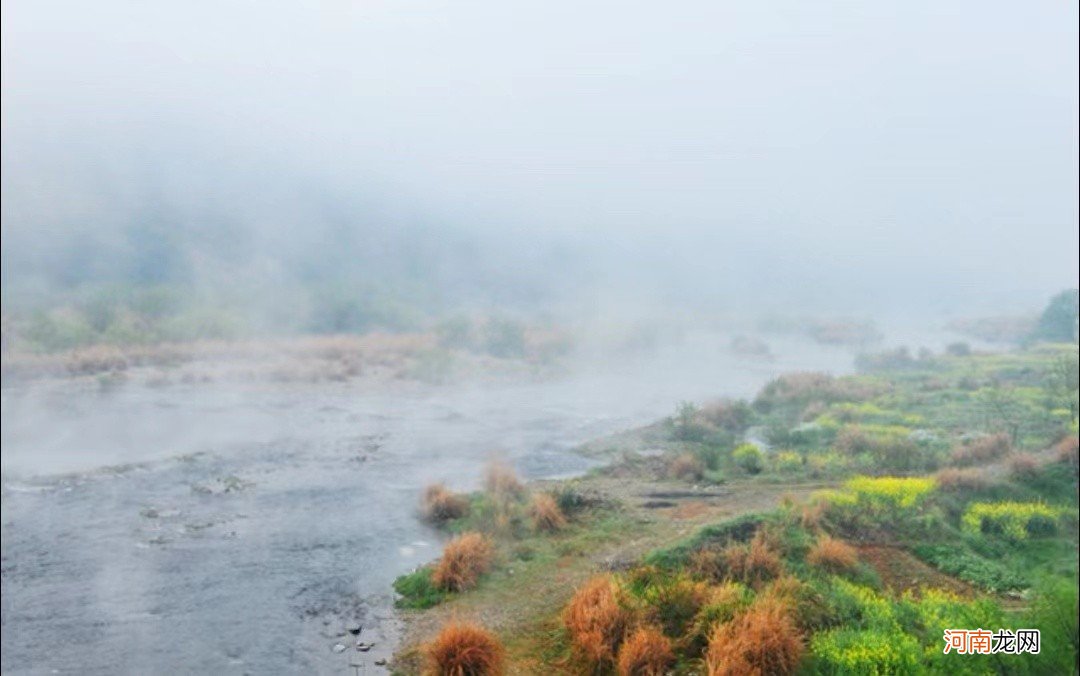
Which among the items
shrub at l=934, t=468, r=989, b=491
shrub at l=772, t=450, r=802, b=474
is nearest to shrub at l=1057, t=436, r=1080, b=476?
shrub at l=934, t=468, r=989, b=491

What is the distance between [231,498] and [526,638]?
8502mm

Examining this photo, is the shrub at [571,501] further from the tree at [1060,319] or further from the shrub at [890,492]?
the tree at [1060,319]

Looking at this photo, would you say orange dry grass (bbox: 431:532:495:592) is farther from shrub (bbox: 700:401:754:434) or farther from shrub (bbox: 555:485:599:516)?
shrub (bbox: 700:401:754:434)

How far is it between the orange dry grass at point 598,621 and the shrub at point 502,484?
5.42 meters

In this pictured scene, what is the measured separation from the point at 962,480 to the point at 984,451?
2.59 m

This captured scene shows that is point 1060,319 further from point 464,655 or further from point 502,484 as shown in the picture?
point 464,655

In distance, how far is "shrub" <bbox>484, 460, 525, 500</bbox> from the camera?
48.3 feet

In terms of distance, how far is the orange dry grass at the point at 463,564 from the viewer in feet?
35.0

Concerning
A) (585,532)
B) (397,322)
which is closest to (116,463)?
(585,532)

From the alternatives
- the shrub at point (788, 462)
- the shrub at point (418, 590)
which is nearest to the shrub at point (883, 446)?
the shrub at point (788, 462)

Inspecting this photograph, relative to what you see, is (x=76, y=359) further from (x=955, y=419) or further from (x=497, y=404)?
(x=955, y=419)

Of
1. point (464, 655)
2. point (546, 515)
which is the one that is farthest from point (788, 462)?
point (464, 655)

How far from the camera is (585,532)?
42.7ft

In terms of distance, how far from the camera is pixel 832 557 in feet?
33.9
